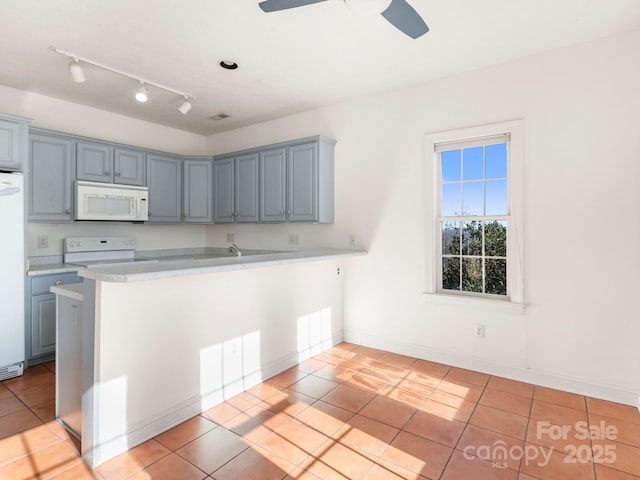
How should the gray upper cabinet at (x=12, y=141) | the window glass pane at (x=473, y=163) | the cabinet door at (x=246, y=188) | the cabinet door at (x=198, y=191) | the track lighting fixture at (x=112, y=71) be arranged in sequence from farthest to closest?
1. the cabinet door at (x=198, y=191)
2. the cabinet door at (x=246, y=188)
3. the window glass pane at (x=473, y=163)
4. the gray upper cabinet at (x=12, y=141)
5. the track lighting fixture at (x=112, y=71)

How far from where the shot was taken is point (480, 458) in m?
1.94

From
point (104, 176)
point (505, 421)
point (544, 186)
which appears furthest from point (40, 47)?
point (505, 421)

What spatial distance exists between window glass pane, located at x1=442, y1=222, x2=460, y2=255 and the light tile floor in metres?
1.14

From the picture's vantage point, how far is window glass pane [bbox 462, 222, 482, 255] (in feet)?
10.7

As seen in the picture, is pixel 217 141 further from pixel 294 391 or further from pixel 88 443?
pixel 88 443

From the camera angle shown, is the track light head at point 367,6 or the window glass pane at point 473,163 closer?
the track light head at point 367,6

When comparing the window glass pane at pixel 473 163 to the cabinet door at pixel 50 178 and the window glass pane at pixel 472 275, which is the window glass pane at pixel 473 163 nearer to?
the window glass pane at pixel 472 275

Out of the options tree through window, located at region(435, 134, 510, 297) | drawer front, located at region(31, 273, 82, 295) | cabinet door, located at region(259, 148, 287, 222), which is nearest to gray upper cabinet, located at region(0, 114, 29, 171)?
drawer front, located at region(31, 273, 82, 295)

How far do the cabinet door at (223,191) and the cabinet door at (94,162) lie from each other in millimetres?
1242

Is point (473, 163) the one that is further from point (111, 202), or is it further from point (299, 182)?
point (111, 202)

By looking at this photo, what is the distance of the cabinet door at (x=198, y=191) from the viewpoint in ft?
15.4

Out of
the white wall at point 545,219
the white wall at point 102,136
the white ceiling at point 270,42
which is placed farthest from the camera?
the white wall at point 102,136

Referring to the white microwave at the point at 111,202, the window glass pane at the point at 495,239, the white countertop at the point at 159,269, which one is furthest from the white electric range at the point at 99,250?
the window glass pane at the point at 495,239

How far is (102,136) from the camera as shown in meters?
4.15
